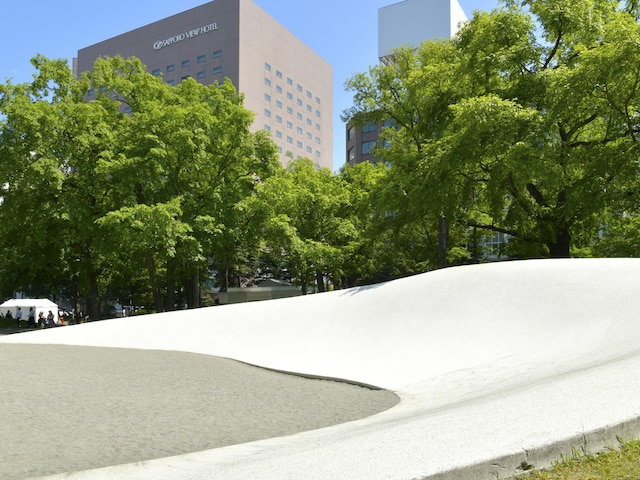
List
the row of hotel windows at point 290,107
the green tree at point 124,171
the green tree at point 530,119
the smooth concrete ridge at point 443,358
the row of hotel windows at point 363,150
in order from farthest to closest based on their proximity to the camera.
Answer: the row of hotel windows at point 290,107
the row of hotel windows at point 363,150
the green tree at point 124,171
the green tree at point 530,119
the smooth concrete ridge at point 443,358

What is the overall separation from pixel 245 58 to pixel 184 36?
1238 centimetres

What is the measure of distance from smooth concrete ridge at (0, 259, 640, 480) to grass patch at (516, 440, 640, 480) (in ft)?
0.35

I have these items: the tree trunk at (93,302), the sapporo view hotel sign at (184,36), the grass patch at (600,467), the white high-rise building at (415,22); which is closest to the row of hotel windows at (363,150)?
the white high-rise building at (415,22)

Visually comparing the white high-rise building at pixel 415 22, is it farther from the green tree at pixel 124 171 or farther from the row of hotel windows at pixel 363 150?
the green tree at pixel 124 171

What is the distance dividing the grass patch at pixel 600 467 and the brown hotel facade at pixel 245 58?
2912 inches

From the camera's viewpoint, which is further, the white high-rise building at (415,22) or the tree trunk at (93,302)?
the white high-rise building at (415,22)

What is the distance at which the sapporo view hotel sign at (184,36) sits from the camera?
81125mm

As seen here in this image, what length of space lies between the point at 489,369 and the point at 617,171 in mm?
10277

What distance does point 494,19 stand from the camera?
66.3 feet

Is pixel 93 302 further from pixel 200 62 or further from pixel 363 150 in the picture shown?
pixel 200 62

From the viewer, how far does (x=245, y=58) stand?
261ft

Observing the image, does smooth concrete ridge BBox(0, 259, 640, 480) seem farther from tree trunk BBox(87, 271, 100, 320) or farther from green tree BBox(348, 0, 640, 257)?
tree trunk BBox(87, 271, 100, 320)

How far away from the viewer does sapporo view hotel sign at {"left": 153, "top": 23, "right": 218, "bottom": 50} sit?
266 ft

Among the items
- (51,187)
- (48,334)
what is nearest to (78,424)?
(48,334)
